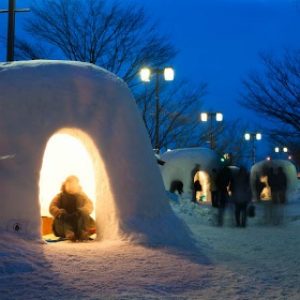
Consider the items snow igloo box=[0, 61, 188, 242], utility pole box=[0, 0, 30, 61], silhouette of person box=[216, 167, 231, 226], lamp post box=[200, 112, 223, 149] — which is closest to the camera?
snow igloo box=[0, 61, 188, 242]

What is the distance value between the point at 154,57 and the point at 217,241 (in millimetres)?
11512

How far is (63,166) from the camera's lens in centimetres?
1066

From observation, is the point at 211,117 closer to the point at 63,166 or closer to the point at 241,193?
the point at 241,193

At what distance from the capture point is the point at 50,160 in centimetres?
1073

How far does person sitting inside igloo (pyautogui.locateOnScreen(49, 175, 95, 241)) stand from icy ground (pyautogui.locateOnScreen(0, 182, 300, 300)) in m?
0.61

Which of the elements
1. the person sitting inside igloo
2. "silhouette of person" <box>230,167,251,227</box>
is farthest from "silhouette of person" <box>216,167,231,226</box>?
the person sitting inside igloo

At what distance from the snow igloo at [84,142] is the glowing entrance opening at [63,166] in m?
1.65

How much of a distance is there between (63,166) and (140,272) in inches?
189

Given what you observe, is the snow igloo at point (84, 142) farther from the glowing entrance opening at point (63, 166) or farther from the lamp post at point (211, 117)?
the lamp post at point (211, 117)

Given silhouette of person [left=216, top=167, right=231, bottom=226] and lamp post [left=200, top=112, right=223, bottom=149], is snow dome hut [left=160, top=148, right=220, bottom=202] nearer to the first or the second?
lamp post [left=200, top=112, right=223, bottom=149]

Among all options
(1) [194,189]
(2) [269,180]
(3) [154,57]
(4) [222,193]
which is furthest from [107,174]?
(1) [194,189]

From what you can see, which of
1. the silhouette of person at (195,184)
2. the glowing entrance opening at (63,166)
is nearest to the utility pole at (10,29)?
the glowing entrance opening at (63,166)

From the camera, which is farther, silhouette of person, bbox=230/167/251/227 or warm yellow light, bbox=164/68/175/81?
warm yellow light, bbox=164/68/175/81

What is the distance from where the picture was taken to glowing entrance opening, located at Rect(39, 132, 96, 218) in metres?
9.99
